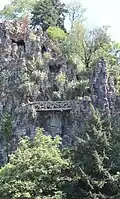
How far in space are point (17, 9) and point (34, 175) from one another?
2753cm

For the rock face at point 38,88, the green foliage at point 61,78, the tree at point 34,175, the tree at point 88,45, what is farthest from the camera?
the tree at point 88,45

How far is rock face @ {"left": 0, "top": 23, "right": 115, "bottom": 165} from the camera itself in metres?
27.5

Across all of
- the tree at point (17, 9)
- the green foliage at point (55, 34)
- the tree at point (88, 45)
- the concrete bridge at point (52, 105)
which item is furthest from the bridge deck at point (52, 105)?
the tree at point (17, 9)

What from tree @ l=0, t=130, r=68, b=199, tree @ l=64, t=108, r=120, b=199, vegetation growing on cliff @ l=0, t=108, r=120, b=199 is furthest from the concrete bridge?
tree @ l=64, t=108, r=120, b=199

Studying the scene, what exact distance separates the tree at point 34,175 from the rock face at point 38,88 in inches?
215

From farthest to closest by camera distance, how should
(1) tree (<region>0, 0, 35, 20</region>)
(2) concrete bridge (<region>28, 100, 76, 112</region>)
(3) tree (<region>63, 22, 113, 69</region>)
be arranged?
(1) tree (<region>0, 0, 35, 20</region>) → (3) tree (<region>63, 22, 113, 69</region>) → (2) concrete bridge (<region>28, 100, 76, 112</region>)

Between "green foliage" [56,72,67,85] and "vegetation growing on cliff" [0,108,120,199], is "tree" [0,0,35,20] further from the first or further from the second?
"vegetation growing on cliff" [0,108,120,199]

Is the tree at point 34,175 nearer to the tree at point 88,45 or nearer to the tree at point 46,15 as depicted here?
the tree at point 88,45

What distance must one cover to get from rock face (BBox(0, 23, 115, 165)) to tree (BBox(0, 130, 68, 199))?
5.47 metres

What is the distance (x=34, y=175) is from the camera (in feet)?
65.1

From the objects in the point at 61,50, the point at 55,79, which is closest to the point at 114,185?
the point at 55,79

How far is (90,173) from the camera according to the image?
19500 millimetres

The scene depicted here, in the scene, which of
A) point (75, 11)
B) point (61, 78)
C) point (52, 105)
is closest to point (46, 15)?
point (75, 11)

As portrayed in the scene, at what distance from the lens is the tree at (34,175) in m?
19.3
